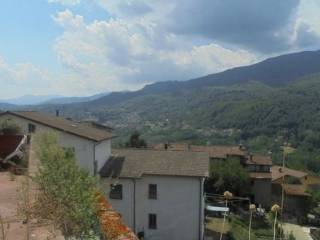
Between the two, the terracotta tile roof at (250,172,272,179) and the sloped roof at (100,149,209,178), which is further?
the terracotta tile roof at (250,172,272,179)

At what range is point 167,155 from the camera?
112 feet

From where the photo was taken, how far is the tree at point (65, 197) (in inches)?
128

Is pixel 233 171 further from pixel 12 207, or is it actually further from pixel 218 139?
pixel 218 139

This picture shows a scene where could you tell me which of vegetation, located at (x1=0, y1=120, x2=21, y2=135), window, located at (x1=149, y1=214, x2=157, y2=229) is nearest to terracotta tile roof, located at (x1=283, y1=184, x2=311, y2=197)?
window, located at (x1=149, y1=214, x2=157, y2=229)

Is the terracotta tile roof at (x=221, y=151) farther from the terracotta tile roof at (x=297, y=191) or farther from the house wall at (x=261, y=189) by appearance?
the terracotta tile roof at (x=297, y=191)

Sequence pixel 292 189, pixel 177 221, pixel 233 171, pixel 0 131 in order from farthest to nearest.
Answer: pixel 292 189, pixel 233 171, pixel 177 221, pixel 0 131

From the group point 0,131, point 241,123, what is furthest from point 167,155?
point 241,123

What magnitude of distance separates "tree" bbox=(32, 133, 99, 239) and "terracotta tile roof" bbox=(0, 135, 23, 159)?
12.7 m

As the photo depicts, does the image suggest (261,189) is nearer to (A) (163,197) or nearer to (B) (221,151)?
(B) (221,151)

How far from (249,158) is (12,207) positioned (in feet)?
207

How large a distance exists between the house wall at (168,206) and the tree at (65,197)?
1082 inches

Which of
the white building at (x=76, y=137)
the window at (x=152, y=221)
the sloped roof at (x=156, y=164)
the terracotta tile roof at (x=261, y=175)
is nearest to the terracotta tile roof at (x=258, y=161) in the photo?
the terracotta tile roof at (x=261, y=175)

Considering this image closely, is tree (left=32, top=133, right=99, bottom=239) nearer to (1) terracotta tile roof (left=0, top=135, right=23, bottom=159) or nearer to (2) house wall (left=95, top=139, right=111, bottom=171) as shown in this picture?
(1) terracotta tile roof (left=0, top=135, right=23, bottom=159)

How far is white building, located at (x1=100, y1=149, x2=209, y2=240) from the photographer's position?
3147 centimetres
